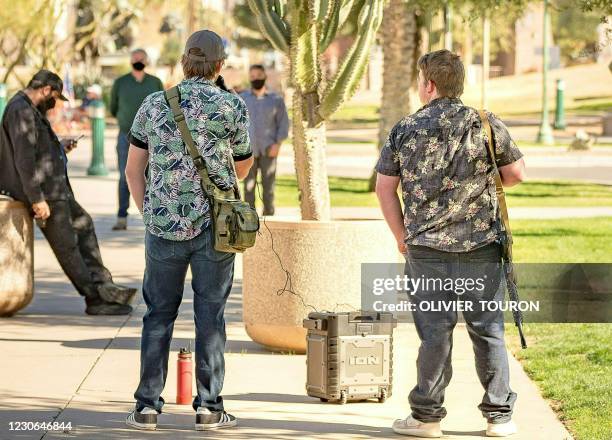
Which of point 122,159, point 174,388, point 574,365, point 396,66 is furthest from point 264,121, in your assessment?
point 174,388

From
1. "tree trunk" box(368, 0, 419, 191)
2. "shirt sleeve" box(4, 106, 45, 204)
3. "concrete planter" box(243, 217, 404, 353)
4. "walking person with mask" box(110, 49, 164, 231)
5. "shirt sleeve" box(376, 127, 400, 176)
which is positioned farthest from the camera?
"tree trunk" box(368, 0, 419, 191)

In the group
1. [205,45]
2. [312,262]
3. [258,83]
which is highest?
[258,83]

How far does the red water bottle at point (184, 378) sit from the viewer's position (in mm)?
7387

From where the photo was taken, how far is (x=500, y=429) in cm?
686

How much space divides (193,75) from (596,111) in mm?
49560

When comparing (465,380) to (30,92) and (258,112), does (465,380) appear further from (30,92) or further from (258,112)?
(258,112)

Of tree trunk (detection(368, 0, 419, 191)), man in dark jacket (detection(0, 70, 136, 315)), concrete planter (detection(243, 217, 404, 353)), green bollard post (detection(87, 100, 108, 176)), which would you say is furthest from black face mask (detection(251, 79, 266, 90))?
green bollard post (detection(87, 100, 108, 176))

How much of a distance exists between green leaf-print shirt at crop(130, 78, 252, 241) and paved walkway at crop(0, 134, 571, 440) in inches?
41.3

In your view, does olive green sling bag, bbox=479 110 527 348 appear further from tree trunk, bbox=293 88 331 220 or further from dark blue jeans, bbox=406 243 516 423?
tree trunk, bbox=293 88 331 220

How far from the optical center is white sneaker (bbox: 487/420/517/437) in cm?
686

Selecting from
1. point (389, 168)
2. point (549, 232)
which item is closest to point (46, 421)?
point (389, 168)

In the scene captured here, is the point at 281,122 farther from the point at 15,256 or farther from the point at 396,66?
the point at 396,66

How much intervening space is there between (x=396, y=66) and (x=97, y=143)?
5756mm

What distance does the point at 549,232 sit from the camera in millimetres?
16484
